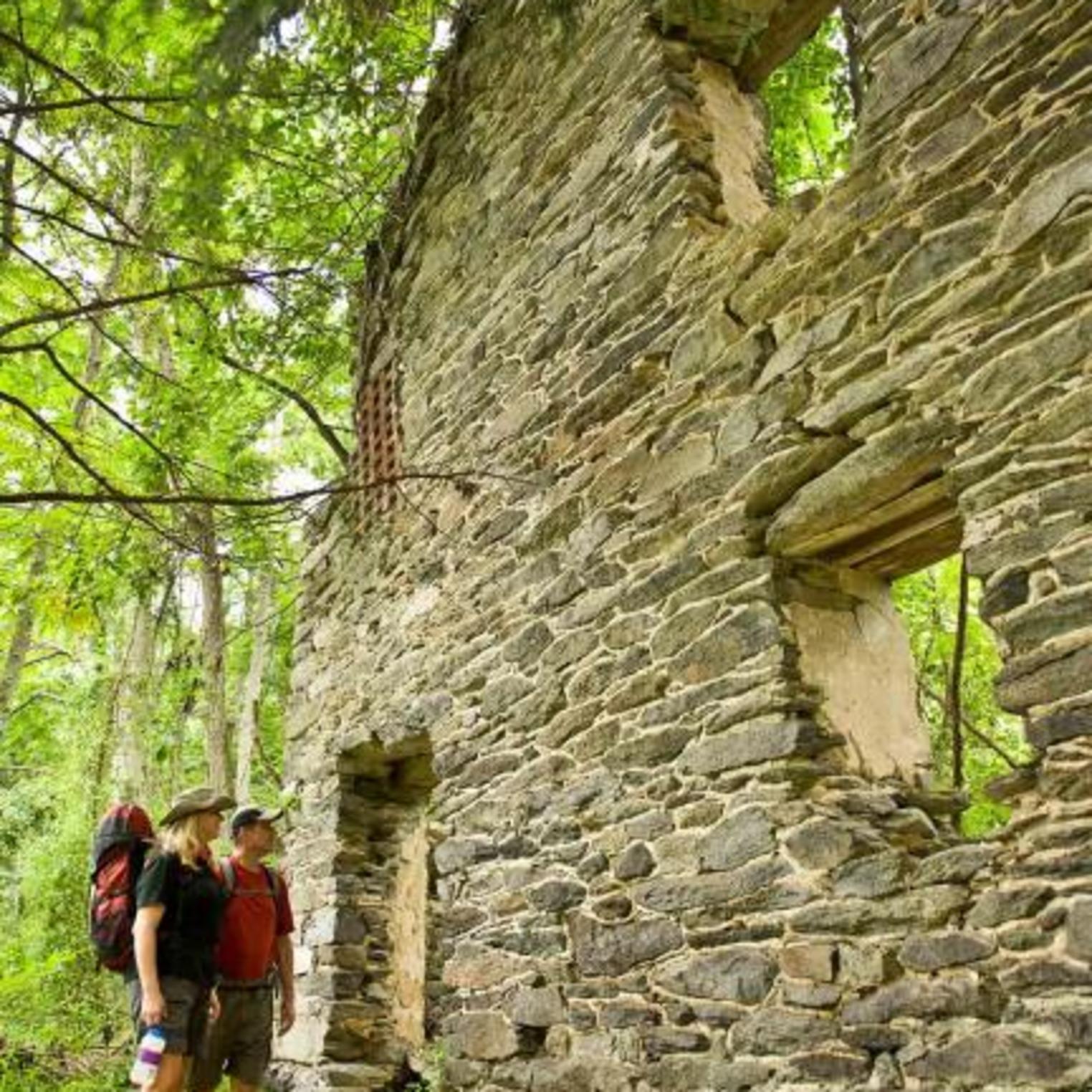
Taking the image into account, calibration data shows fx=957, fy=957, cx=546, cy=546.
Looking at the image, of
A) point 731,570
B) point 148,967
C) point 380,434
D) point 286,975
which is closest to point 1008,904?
point 731,570

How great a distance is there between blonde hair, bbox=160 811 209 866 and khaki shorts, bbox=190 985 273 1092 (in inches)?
31.9

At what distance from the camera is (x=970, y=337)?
2.74 m

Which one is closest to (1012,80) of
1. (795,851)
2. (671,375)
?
(671,375)

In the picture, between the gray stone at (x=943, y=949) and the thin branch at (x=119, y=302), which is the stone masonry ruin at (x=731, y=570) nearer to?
the gray stone at (x=943, y=949)

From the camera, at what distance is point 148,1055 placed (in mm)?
3422

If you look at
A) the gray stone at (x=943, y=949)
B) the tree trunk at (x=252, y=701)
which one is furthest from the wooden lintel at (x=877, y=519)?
the tree trunk at (x=252, y=701)

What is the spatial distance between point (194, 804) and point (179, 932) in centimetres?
49

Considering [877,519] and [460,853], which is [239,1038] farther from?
[877,519]

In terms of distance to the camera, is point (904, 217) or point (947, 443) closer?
point (947, 443)

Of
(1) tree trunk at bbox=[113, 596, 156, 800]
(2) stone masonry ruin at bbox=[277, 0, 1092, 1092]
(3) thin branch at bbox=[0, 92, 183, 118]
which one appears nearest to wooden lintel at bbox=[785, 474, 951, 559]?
(2) stone masonry ruin at bbox=[277, 0, 1092, 1092]

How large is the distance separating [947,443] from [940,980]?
4.75ft

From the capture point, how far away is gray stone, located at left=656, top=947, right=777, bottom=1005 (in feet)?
9.66

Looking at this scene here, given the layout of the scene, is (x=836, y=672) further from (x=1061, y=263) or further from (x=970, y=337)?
(x=1061, y=263)

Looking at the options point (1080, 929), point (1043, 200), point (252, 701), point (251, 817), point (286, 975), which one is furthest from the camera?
point (252, 701)
